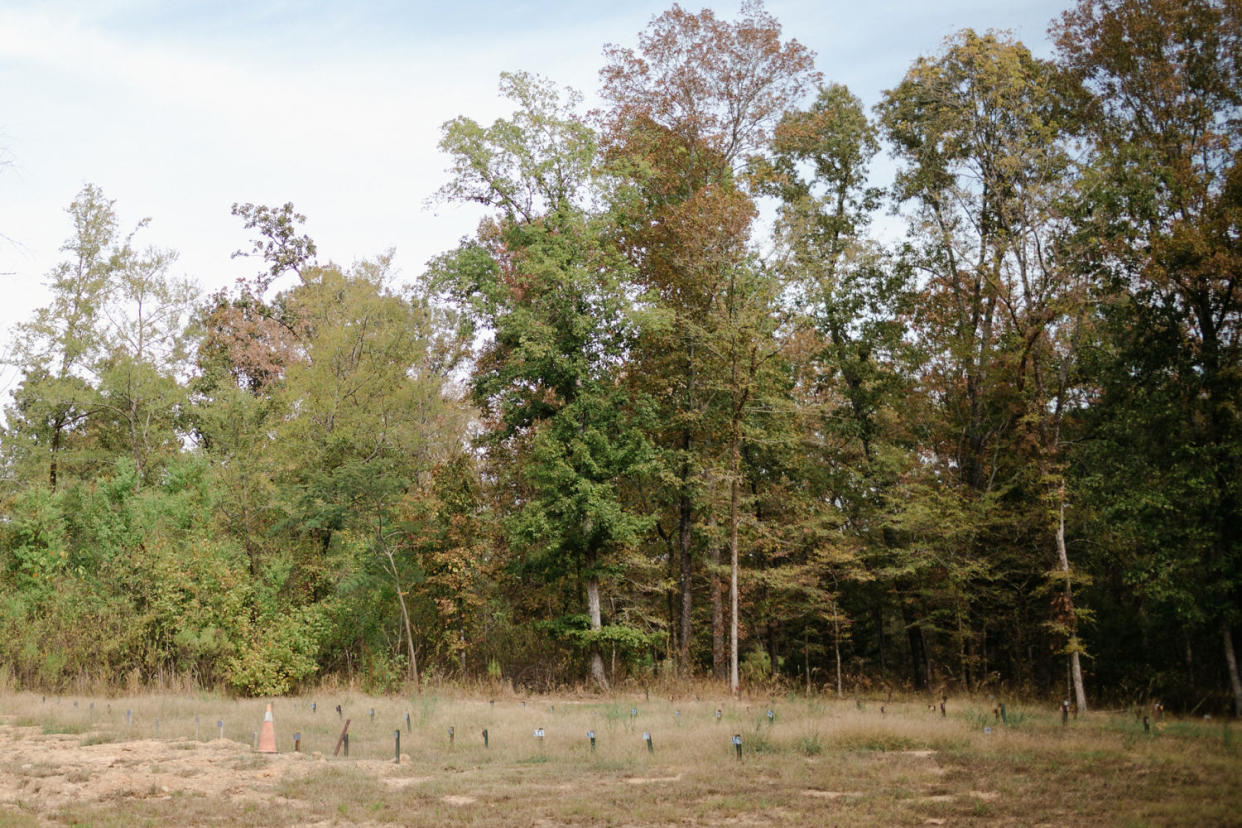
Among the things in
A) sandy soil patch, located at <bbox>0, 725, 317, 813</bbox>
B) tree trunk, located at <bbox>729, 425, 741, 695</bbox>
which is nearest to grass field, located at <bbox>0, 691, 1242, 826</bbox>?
sandy soil patch, located at <bbox>0, 725, 317, 813</bbox>

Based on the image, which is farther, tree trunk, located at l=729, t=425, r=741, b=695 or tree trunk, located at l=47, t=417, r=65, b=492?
tree trunk, located at l=47, t=417, r=65, b=492

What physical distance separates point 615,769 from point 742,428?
12550 mm

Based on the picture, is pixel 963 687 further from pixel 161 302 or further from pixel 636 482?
pixel 161 302

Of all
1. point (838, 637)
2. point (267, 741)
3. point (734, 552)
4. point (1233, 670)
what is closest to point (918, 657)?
point (838, 637)

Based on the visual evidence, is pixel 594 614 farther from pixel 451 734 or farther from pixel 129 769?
pixel 129 769

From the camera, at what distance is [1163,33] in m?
21.0

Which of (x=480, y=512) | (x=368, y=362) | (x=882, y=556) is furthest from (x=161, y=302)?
(x=882, y=556)

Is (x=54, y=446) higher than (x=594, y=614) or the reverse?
higher

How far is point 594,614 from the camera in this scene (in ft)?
75.4

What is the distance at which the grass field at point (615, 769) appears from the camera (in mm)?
8922

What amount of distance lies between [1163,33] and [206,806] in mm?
23737

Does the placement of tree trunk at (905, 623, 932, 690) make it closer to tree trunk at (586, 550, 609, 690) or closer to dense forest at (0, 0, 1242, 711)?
dense forest at (0, 0, 1242, 711)

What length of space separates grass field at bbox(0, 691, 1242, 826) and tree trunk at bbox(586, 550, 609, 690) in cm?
547

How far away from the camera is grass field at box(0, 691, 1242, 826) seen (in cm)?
892
